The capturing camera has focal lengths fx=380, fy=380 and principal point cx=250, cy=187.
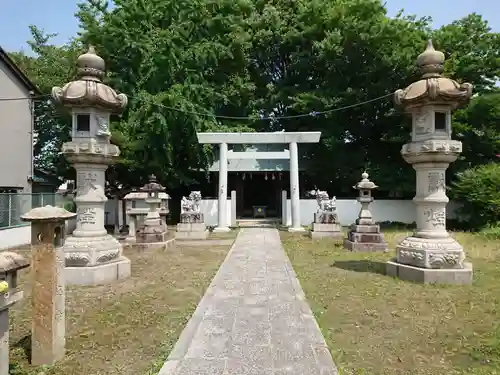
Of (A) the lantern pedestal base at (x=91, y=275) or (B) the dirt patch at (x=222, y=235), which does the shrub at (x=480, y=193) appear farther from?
(A) the lantern pedestal base at (x=91, y=275)

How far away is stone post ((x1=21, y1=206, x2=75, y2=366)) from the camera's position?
12.5 feet

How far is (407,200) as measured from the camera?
2108 cm

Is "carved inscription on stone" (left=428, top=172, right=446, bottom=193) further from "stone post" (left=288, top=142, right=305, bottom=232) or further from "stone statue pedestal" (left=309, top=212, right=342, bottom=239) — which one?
"stone post" (left=288, top=142, right=305, bottom=232)

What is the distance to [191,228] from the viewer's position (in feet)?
50.9

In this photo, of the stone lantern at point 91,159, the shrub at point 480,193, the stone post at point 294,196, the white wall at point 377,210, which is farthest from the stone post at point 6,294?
the white wall at point 377,210

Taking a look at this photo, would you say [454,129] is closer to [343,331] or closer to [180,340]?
[343,331]

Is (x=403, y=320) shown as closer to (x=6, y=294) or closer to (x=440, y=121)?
(x=440, y=121)

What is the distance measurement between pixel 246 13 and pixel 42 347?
24.8 metres

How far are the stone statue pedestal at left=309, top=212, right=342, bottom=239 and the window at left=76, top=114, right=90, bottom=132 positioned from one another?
32.4ft

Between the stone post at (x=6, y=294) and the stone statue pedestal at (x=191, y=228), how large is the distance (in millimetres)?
12019

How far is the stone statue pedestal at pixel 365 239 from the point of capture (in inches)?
454

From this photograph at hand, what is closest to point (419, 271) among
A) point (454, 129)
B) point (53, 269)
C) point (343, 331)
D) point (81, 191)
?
point (343, 331)

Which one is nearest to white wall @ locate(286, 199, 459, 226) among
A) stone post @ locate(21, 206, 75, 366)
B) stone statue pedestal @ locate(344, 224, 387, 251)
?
stone statue pedestal @ locate(344, 224, 387, 251)

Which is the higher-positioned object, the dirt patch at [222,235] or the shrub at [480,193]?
the shrub at [480,193]
